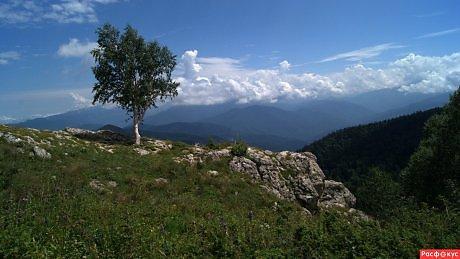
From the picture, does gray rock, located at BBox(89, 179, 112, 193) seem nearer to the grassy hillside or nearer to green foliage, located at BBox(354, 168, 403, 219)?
the grassy hillside

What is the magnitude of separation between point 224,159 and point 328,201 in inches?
450

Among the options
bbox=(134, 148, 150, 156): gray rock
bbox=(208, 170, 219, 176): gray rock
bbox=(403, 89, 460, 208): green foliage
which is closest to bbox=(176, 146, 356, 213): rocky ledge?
bbox=(208, 170, 219, 176): gray rock

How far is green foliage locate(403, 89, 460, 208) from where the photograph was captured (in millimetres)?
46253

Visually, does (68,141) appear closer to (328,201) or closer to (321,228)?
(328,201)

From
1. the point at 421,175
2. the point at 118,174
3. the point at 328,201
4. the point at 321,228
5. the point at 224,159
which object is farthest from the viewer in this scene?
the point at 421,175

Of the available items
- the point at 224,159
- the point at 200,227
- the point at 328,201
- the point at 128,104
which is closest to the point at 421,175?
the point at 328,201

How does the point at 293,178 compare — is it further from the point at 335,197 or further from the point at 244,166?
the point at 335,197

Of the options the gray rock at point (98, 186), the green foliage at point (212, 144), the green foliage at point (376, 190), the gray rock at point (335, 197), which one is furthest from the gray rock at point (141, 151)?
the green foliage at point (376, 190)

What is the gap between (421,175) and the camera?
2074 inches

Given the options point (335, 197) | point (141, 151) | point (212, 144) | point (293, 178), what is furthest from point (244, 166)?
point (141, 151)

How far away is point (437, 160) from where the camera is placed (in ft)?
165

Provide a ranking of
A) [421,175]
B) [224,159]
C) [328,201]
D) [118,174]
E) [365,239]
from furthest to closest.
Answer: [421,175] < [328,201] < [224,159] < [118,174] < [365,239]

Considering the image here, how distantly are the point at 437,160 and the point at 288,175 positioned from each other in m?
27.8

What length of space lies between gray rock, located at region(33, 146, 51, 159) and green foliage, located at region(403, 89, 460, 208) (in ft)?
137
